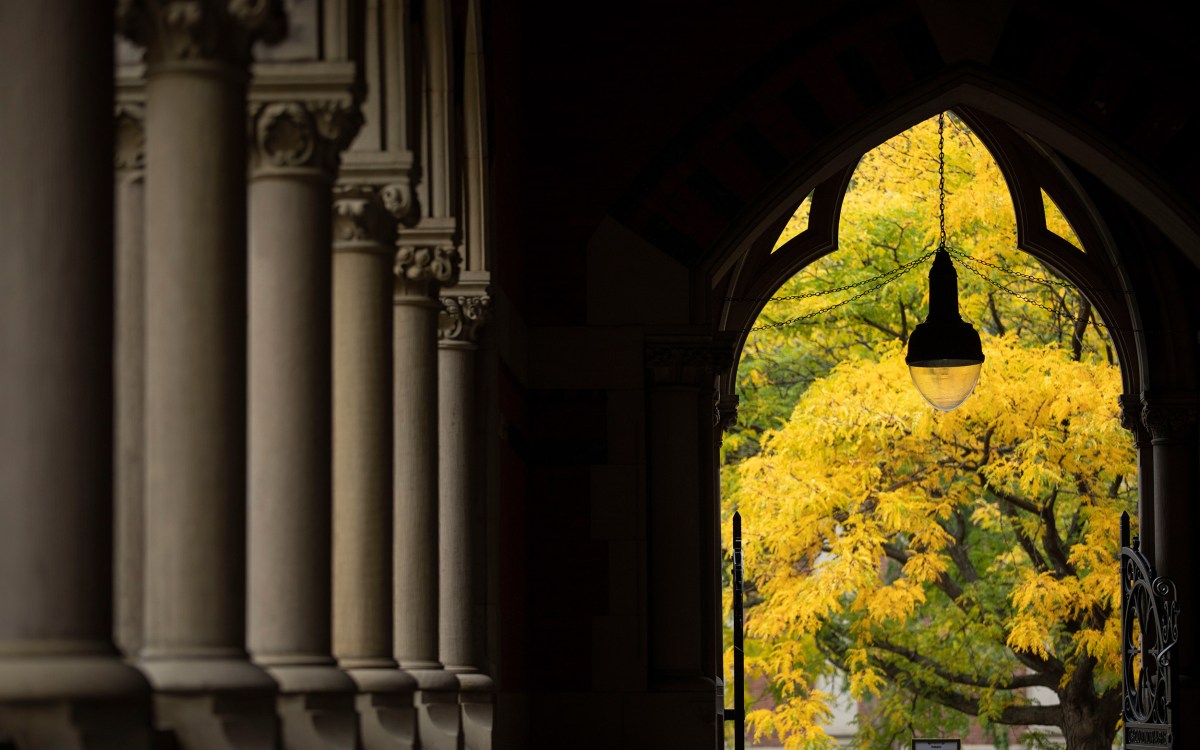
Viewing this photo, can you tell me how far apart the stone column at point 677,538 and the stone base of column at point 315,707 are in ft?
19.9

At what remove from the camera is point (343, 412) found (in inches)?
274

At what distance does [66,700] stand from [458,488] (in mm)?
5824

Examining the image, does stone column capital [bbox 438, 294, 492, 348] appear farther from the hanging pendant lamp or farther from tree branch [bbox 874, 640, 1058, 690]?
tree branch [bbox 874, 640, 1058, 690]

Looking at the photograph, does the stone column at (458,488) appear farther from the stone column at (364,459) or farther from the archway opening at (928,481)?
the archway opening at (928,481)

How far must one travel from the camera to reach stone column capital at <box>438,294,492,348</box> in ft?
30.7

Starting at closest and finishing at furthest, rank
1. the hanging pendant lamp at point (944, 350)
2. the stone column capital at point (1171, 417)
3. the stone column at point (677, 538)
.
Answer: the hanging pendant lamp at point (944, 350), the stone column at point (677, 538), the stone column capital at point (1171, 417)

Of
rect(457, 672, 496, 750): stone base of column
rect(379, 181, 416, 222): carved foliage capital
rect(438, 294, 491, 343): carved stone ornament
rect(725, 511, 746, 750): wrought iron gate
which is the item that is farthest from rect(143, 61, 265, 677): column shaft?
rect(725, 511, 746, 750): wrought iron gate

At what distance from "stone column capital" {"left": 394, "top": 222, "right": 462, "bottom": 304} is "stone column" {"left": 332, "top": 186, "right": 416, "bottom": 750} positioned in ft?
3.89

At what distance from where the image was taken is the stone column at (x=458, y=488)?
9.18 metres

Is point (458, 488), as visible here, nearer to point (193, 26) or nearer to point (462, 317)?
point (462, 317)

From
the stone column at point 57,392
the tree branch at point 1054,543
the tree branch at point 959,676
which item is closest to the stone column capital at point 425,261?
the stone column at point 57,392

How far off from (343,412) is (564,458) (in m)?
5.00

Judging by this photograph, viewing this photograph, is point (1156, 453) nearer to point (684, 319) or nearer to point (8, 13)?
point (684, 319)

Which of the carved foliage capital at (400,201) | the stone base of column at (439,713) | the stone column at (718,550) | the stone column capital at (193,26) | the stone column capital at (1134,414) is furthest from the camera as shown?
the stone column capital at (1134,414)
